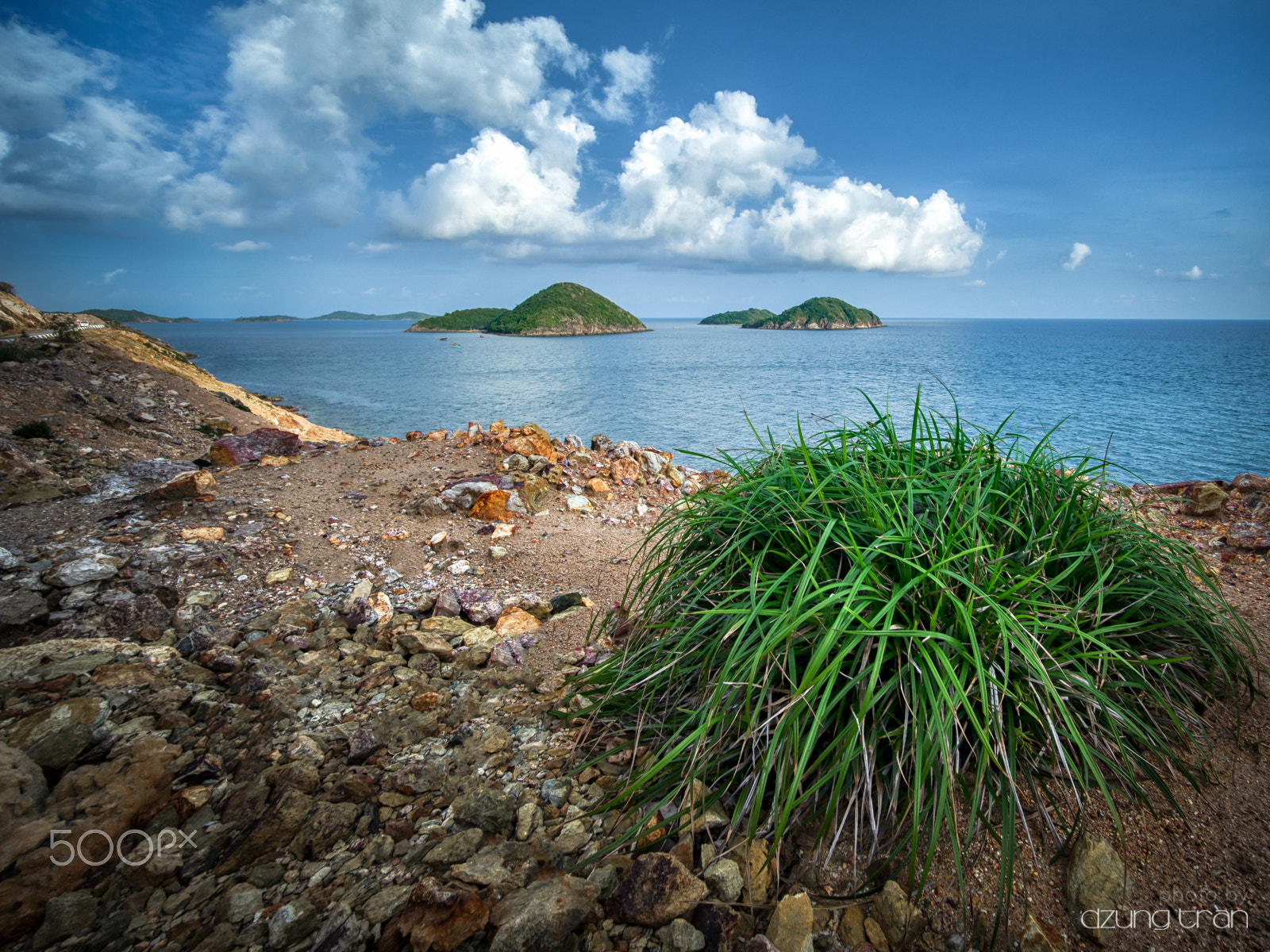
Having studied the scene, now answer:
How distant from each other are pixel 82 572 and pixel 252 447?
4467mm

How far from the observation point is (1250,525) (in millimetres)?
4828

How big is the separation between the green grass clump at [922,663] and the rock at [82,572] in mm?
3985

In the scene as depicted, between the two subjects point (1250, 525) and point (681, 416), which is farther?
point (681, 416)

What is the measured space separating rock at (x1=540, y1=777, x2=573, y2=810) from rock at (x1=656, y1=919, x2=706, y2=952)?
60 centimetres

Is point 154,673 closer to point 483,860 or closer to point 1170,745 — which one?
point 483,860

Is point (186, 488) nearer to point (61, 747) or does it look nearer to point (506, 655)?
point (61, 747)

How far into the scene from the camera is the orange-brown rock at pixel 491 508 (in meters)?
5.79

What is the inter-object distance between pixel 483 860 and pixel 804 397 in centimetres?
2663

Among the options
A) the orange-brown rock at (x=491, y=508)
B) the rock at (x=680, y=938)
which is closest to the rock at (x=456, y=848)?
the rock at (x=680, y=938)

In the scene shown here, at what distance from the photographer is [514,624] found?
11.8ft

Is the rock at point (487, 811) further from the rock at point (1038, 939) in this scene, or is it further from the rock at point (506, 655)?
the rock at point (1038, 939)

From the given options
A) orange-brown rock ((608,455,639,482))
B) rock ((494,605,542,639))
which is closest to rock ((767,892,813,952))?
rock ((494,605,542,639))

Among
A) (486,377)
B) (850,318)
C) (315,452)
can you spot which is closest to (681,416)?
(315,452)

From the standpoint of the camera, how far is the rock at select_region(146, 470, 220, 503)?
17.5 ft
